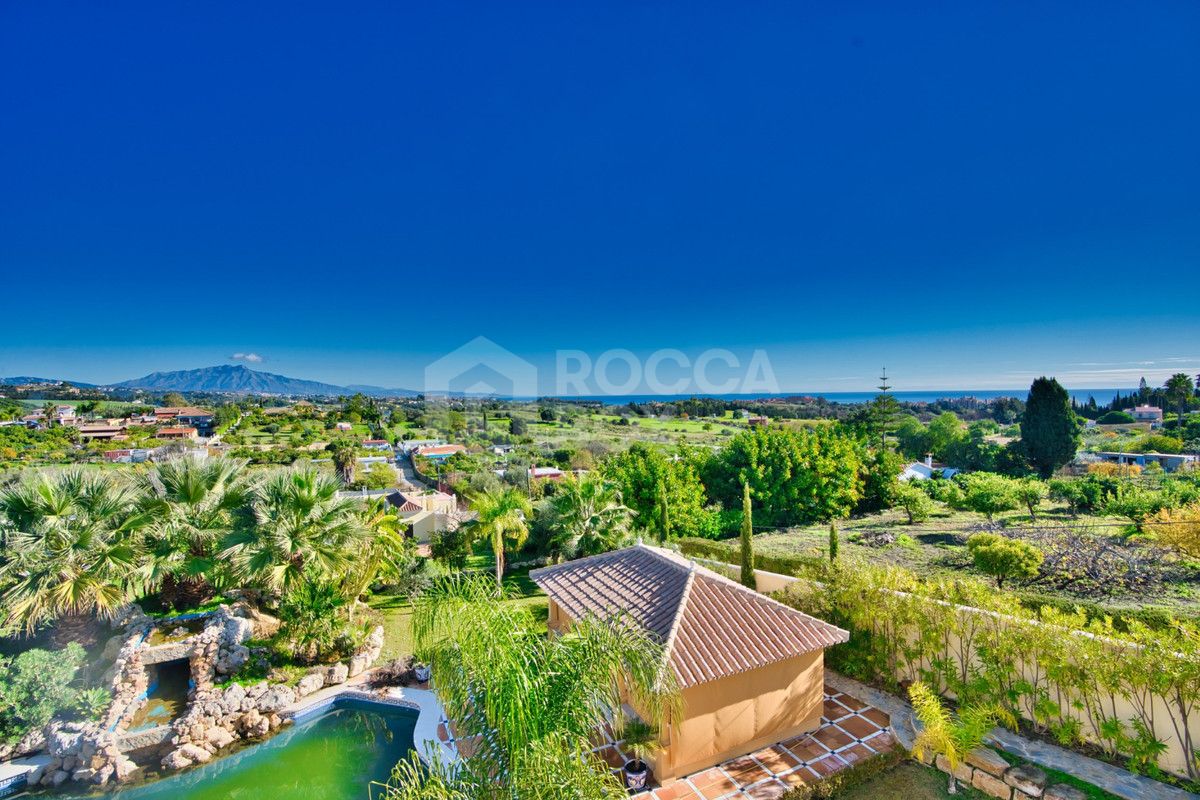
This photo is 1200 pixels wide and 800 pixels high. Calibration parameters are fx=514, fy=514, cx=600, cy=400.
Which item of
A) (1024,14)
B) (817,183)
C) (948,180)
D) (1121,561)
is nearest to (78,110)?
(817,183)

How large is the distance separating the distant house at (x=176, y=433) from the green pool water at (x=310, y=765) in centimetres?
5224

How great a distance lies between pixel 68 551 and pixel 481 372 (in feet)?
103

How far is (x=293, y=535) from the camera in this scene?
11.2 meters

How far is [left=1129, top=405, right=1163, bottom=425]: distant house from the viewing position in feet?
170

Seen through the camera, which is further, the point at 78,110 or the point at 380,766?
the point at 78,110

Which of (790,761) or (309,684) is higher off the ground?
(790,761)

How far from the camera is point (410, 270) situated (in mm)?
33938

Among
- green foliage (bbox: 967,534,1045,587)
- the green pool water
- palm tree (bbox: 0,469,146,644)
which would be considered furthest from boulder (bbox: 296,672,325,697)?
green foliage (bbox: 967,534,1045,587)

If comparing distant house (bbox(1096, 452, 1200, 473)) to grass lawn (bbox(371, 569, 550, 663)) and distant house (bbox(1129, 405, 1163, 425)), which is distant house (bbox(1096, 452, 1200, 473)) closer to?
distant house (bbox(1129, 405, 1163, 425))

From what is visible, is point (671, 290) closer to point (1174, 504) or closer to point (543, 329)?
point (543, 329)

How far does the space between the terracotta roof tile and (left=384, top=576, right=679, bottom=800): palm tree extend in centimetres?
196

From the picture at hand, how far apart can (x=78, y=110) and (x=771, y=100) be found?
23.5 meters
